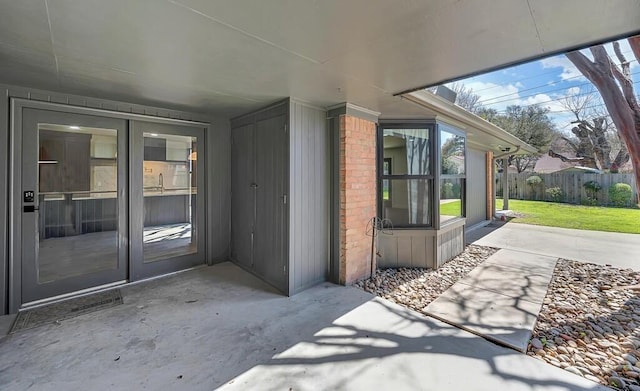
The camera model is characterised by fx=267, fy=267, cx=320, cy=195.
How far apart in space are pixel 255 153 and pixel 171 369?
8.73 feet

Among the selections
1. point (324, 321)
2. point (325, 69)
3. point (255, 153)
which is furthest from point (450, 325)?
point (255, 153)

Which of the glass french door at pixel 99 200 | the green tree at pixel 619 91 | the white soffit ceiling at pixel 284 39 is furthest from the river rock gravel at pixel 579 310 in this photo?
the glass french door at pixel 99 200

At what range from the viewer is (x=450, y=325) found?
2.61m

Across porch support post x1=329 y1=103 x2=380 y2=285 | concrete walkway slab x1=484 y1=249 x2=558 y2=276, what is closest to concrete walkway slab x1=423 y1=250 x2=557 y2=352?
concrete walkway slab x1=484 y1=249 x2=558 y2=276

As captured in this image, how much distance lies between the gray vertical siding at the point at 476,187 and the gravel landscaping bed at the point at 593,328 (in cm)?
427

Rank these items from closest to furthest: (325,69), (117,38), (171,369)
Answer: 1. (117,38)
2. (171,369)
3. (325,69)

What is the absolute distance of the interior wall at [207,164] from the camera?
9.00 feet

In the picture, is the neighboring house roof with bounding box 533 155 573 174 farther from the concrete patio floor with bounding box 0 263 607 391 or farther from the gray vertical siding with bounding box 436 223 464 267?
the concrete patio floor with bounding box 0 263 607 391

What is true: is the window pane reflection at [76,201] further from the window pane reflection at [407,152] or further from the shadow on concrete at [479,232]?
the shadow on concrete at [479,232]

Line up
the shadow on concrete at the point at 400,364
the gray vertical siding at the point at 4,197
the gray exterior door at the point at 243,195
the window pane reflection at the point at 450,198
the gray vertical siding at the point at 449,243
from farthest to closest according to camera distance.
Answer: the window pane reflection at the point at 450,198 → the gray vertical siding at the point at 449,243 → the gray exterior door at the point at 243,195 → the gray vertical siding at the point at 4,197 → the shadow on concrete at the point at 400,364

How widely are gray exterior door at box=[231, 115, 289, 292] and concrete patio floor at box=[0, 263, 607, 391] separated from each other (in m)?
0.69

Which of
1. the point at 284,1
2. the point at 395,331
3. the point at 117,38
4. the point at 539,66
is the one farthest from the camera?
the point at 539,66

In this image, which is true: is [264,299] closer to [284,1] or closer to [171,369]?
[171,369]

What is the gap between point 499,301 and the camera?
10.3 feet
